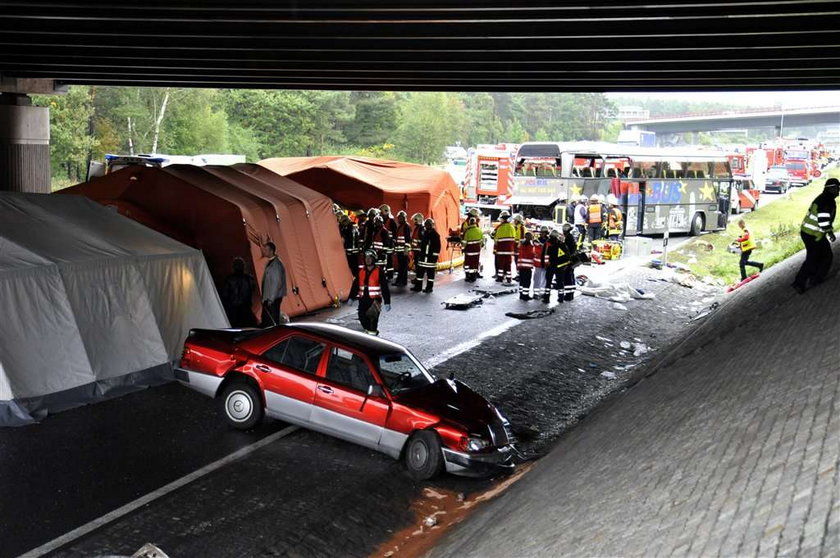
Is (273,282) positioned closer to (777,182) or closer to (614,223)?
(614,223)

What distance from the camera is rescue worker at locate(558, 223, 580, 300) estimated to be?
22.5 meters

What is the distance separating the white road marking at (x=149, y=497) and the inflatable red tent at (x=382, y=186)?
1470 cm

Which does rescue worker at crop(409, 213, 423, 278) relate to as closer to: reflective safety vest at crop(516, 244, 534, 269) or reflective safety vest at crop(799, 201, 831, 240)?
reflective safety vest at crop(516, 244, 534, 269)

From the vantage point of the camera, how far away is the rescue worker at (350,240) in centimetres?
2316

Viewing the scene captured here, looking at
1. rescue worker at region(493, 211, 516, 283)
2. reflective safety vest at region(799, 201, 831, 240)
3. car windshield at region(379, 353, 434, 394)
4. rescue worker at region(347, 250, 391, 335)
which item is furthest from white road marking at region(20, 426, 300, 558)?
rescue worker at region(493, 211, 516, 283)

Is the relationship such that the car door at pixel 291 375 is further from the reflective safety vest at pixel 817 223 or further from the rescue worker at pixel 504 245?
the rescue worker at pixel 504 245

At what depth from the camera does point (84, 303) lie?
1335 centimetres

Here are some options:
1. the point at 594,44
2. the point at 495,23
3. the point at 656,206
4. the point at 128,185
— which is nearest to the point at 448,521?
the point at 495,23

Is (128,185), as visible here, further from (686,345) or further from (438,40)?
(686,345)

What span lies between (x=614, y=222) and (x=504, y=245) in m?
10.6

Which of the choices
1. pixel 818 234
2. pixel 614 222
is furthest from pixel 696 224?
pixel 818 234

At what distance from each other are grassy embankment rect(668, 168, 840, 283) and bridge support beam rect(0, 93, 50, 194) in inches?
913

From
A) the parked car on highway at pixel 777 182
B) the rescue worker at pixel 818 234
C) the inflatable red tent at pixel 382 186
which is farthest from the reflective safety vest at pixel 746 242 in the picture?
the parked car on highway at pixel 777 182

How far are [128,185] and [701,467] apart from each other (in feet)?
49.6
